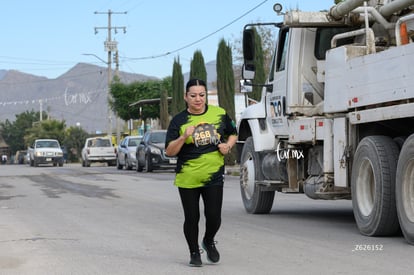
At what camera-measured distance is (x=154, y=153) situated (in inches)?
1389

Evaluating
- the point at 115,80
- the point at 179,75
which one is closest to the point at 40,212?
the point at 179,75

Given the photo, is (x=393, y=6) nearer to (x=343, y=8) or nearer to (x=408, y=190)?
(x=343, y=8)

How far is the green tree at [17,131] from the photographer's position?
146m

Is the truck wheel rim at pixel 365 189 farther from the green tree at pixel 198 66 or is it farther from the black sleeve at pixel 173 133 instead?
the green tree at pixel 198 66

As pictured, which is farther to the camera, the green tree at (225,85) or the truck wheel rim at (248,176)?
the green tree at (225,85)

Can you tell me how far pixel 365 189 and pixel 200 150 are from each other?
318 centimetres

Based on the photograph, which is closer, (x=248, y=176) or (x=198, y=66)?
(x=248, y=176)

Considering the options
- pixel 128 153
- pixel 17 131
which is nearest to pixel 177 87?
pixel 128 153

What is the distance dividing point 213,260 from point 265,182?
18.3 ft

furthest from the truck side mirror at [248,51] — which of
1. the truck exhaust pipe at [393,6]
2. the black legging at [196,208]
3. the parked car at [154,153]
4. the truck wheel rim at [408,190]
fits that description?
the parked car at [154,153]

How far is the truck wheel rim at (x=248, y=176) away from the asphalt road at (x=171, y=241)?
387 mm

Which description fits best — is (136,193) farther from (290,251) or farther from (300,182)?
(290,251)

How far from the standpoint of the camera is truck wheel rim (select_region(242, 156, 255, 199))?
1473 cm

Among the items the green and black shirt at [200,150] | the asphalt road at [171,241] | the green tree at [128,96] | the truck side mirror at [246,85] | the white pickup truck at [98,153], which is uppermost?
the green tree at [128,96]
